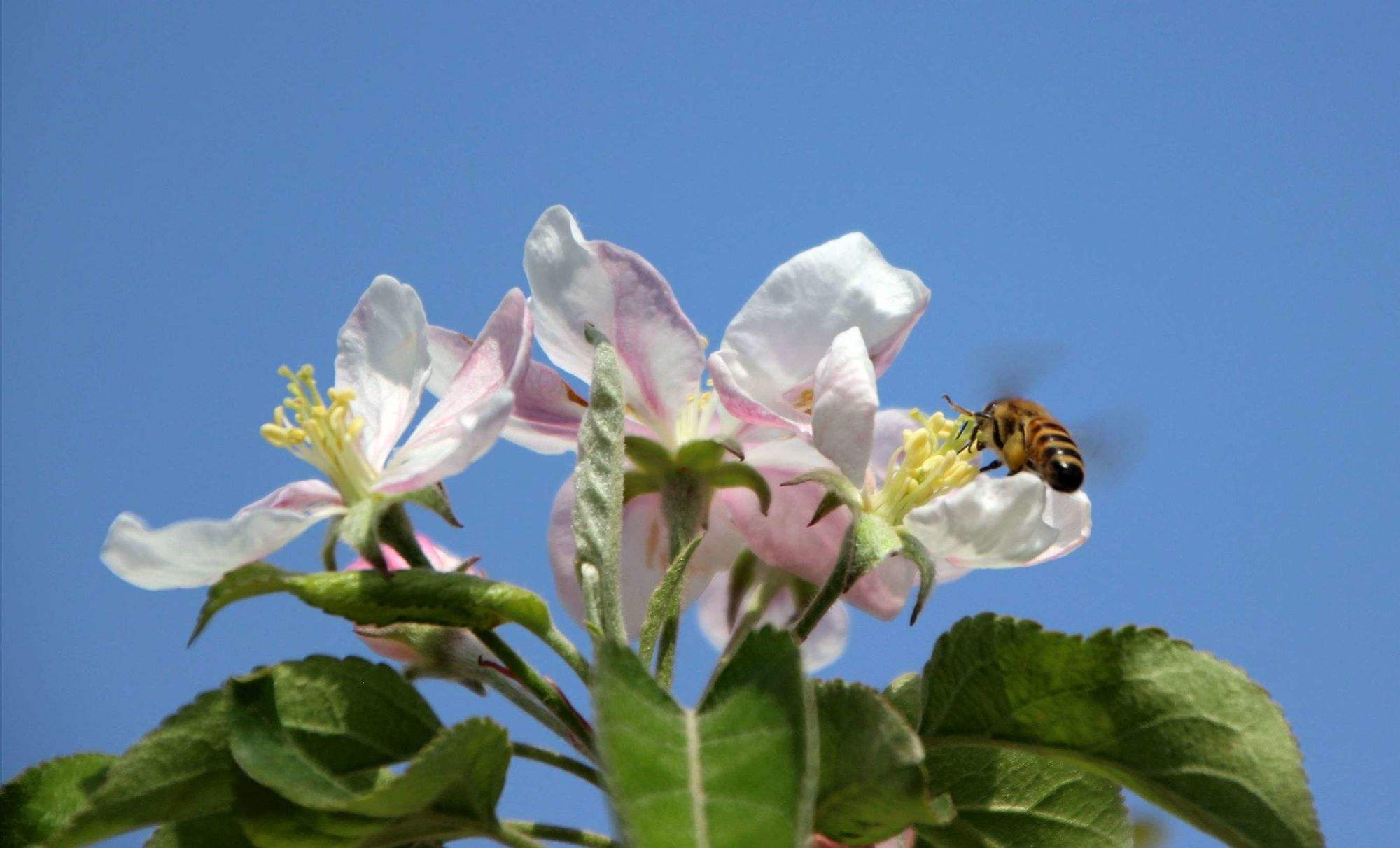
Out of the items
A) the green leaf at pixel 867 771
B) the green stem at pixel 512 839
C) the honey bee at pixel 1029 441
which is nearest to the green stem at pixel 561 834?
the green stem at pixel 512 839

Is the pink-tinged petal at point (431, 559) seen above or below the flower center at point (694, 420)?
below

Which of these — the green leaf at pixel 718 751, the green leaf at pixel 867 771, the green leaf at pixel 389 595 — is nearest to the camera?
the green leaf at pixel 718 751

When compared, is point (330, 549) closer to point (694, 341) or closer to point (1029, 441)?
point (694, 341)

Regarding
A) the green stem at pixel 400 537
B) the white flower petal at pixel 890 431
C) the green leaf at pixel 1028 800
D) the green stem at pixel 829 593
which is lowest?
the green leaf at pixel 1028 800

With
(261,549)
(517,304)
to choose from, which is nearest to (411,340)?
(517,304)

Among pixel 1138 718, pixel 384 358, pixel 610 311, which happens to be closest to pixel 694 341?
pixel 610 311

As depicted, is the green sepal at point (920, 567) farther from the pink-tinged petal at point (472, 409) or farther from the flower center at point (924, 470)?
the pink-tinged petal at point (472, 409)
